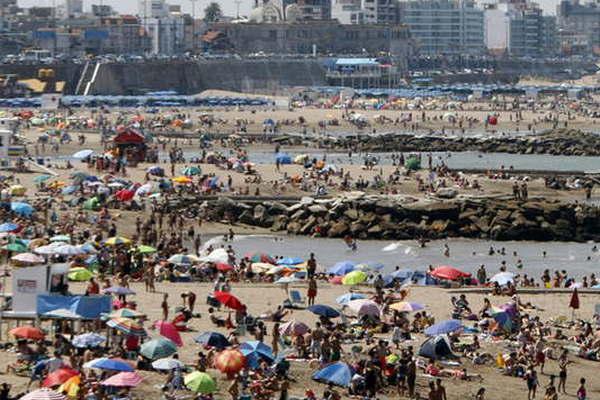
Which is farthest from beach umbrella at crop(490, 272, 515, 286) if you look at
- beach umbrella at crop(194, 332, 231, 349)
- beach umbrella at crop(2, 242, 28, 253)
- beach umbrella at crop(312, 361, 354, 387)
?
beach umbrella at crop(312, 361, 354, 387)

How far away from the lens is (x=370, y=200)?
4528 centimetres

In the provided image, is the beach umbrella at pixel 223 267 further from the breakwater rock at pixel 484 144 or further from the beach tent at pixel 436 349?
the breakwater rock at pixel 484 144

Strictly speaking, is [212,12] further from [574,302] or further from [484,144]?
[574,302]

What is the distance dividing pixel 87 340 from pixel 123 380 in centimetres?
250

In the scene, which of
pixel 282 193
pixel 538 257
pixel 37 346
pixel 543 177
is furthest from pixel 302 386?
pixel 543 177

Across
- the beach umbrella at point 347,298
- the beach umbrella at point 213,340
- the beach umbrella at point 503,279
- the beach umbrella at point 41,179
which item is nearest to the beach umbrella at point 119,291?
the beach umbrella at point 213,340

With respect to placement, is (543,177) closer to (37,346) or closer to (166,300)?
(166,300)

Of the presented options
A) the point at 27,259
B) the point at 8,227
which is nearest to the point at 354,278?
the point at 27,259

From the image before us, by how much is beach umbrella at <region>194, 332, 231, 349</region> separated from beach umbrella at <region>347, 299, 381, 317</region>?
3.38 metres

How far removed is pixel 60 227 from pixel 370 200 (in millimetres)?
10342

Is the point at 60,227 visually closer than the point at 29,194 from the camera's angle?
Yes

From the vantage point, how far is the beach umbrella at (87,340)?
2320cm

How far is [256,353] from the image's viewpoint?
75.4 ft

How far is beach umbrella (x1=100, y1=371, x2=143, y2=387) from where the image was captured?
68.5 ft
